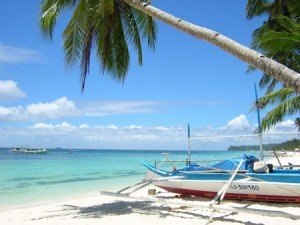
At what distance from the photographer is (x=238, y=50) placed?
535 centimetres

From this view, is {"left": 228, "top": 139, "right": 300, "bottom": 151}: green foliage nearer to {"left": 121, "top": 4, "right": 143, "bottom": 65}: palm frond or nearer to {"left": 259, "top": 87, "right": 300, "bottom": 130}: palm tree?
{"left": 259, "top": 87, "right": 300, "bottom": 130}: palm tree

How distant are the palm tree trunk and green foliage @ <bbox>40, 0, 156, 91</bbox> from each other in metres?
2.09

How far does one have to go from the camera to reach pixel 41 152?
88.8m

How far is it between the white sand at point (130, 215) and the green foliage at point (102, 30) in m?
3.29

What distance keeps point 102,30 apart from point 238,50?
17.6 feet

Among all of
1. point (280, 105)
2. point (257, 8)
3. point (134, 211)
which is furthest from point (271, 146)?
point (257, 8)

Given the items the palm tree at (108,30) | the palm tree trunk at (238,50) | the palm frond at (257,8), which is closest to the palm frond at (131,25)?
the palm tree at (108,30)

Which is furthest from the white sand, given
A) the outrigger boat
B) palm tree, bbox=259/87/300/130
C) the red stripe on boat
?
palm tree, bbox=259/87/300/130

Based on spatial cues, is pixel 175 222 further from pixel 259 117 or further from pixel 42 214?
pixel 259 117

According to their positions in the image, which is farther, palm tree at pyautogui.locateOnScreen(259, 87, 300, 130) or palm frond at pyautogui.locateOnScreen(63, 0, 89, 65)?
palm tree at pyautogui.locateOnScreen(259, 87, 300, 130)

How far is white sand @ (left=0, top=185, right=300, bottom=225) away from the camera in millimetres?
9172

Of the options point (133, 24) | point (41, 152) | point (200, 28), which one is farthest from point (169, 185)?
point (41, 152)

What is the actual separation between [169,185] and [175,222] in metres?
3.77

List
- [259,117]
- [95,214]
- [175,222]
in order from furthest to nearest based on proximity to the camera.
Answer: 1. [259,117]
2. [95,214]
3. [175,222]
